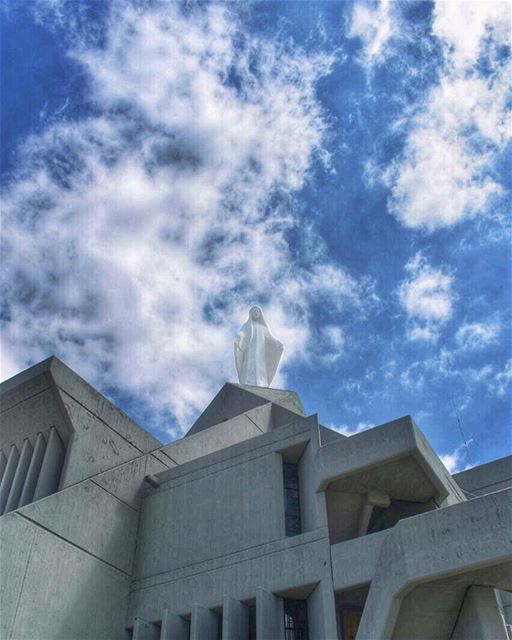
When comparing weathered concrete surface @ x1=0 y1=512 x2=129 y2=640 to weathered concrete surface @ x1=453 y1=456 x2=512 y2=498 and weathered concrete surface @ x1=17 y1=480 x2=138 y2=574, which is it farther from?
weathered concrete surface @ x1=453 y1=456 x2=512 y2=498

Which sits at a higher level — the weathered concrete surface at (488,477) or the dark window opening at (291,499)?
the weathered concrete surface at (488,477)


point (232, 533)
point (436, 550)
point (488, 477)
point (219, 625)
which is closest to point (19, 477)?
point (232, 533)

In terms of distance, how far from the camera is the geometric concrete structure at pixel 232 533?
11.3 metres

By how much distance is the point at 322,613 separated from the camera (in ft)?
39.6

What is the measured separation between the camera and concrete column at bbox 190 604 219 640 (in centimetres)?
1309

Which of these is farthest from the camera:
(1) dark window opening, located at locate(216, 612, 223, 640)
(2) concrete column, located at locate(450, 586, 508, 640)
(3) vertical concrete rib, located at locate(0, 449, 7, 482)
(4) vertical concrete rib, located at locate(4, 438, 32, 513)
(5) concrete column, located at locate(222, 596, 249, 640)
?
(3) vertical concrete rib, located at locate(0, 449, 7, 482)

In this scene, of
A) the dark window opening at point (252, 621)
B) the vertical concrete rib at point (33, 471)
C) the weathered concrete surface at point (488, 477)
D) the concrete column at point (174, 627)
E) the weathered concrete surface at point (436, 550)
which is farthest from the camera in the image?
the weathered concrete surface at point (488, 477)

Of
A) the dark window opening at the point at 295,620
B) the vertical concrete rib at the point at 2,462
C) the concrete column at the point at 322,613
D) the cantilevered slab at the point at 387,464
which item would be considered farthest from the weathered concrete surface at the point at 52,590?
the cantilevered slab at the point at 387,464

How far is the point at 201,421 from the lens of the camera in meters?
23.1

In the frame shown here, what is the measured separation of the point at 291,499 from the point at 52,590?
5394 mm

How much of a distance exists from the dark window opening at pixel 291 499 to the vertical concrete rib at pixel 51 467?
5.56 metres

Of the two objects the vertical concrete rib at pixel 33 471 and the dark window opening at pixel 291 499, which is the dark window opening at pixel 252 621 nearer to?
the dark window opening at pixel 291 499

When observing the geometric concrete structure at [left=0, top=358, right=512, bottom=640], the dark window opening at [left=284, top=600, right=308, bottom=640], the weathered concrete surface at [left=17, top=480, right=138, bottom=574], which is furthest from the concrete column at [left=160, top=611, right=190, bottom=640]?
the dark window opening at [left=284, top=600, right=308, bottom=640]

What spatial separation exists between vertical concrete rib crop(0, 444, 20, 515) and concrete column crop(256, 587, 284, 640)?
23.6 ft
